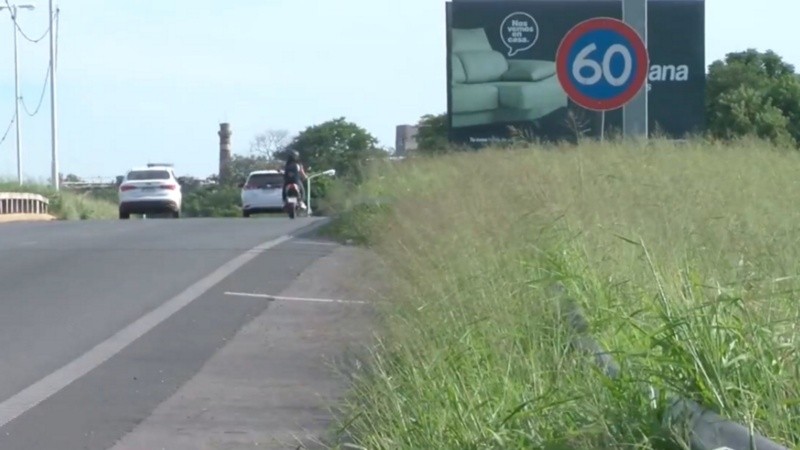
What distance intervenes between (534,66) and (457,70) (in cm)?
161

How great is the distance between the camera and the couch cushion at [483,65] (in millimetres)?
30297

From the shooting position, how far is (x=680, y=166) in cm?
1073

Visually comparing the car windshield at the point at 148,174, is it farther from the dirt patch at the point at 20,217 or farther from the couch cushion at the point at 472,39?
the couch cushion at the point at 472,39

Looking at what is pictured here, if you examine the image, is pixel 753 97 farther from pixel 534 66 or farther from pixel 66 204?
pixel 66 204

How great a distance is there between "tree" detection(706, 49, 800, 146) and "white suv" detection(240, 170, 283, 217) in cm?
1181

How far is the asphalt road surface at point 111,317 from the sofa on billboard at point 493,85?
9555 mm

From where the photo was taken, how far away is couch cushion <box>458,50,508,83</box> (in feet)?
99.4

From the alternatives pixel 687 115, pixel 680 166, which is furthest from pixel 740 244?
pixel 687 115

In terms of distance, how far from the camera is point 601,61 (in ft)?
38.2

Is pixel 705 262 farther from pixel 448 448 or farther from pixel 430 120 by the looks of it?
pixel 430 120

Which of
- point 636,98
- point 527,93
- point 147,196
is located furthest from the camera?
point 147,196

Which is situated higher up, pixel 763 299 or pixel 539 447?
pixel 763 299

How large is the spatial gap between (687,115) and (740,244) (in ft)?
81.3

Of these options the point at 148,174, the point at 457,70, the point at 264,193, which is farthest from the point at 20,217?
the point at 457,70
